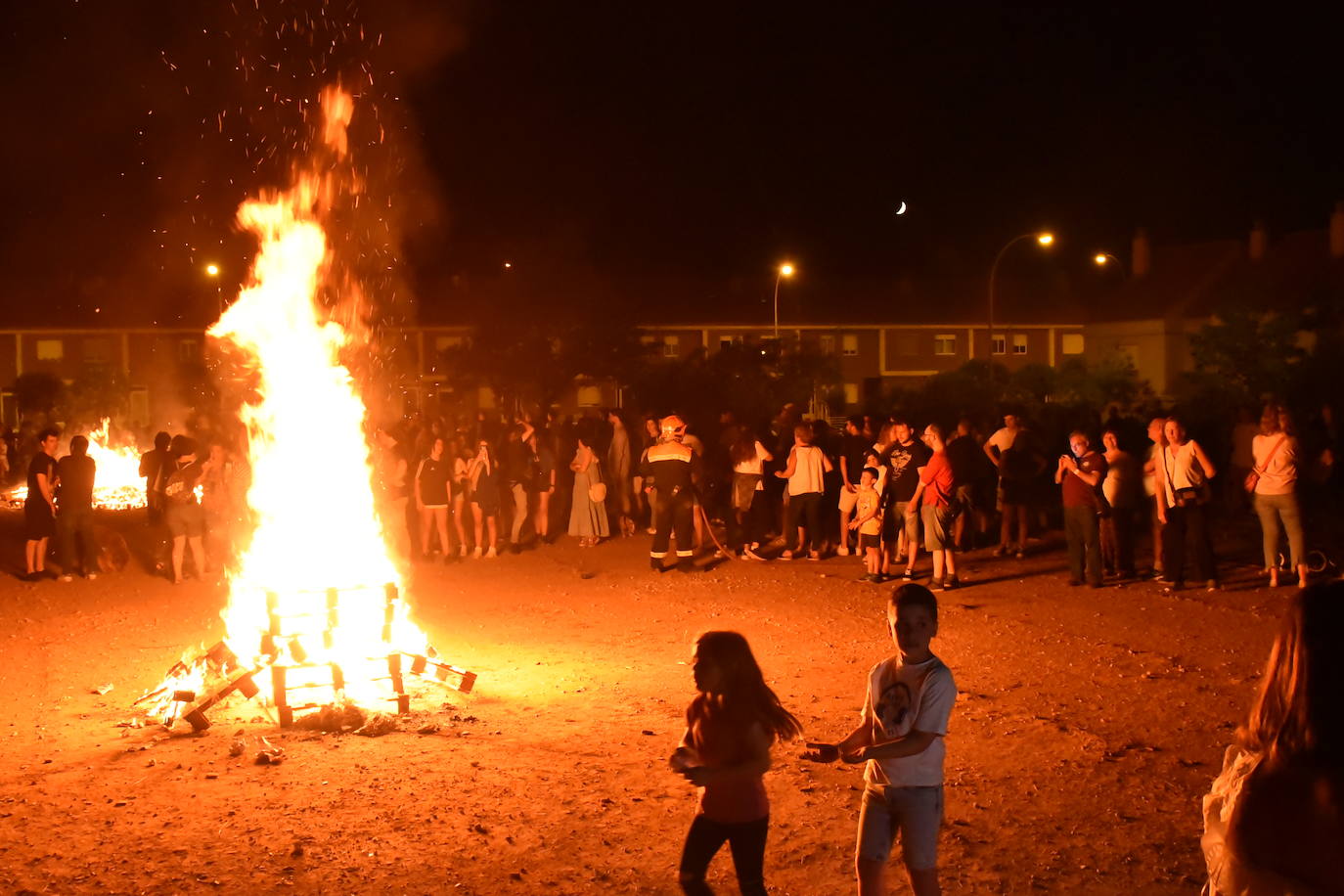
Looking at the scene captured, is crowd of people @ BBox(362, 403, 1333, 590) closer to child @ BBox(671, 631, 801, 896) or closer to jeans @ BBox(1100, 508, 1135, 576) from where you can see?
jeans @ BBox(1100, 508, 1135, 576)

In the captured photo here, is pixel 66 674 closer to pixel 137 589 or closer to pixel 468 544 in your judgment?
pixel 137 589

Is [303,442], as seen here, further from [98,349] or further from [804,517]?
[98,349]

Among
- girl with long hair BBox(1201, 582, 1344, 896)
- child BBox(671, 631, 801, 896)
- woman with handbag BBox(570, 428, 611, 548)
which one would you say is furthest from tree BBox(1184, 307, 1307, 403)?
girl with long hair BBox(1201, 582, 1344, 896)

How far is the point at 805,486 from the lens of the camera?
1562cm

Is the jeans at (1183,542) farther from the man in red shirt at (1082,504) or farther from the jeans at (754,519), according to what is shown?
the jeans at (754,519)

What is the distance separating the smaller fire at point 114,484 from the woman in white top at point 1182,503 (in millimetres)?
18921

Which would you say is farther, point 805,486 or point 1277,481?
point 805,486

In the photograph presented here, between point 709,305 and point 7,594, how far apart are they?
163 feet

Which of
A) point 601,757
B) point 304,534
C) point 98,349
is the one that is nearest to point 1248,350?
point 304,534

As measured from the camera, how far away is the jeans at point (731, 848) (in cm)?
453

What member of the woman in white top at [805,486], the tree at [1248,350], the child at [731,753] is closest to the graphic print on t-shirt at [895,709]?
the child at [731,753]

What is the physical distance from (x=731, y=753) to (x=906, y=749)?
628 millimetres

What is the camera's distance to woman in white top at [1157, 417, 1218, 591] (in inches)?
501

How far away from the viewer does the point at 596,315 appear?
4156 centimetres
